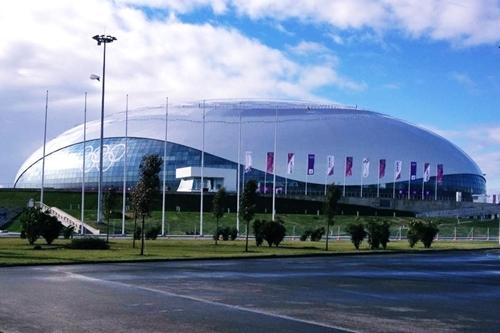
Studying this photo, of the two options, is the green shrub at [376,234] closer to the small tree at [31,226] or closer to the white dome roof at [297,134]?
the small tree at [31,226]

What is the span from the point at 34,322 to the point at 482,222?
79668 mm

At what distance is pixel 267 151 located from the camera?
4250 inches

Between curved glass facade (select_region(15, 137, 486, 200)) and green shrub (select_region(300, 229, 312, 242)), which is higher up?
curved glass facade (select_region(15, 137, 486, 200))

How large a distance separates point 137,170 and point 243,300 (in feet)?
306

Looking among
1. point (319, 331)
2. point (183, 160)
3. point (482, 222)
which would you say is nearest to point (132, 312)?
point (319, 331)

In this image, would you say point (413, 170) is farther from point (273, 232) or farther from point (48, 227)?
point (48, 227)

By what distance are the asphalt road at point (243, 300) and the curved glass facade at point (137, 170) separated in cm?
7752

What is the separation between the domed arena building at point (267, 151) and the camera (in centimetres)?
10494

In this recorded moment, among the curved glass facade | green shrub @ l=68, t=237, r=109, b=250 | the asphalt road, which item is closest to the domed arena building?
the curved glass facade

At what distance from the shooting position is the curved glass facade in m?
105

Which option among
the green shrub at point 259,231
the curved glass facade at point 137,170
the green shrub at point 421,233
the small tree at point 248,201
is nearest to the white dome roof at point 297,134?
the curved glass facade at point 137,170

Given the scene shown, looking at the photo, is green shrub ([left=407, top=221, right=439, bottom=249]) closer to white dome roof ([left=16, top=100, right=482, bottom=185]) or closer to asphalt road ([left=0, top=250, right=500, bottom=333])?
asphalt road ([left=0, top=250, right=500, bottom=333])

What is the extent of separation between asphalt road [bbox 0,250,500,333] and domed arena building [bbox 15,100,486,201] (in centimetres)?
7639

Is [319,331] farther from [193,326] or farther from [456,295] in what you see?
[456,295]
